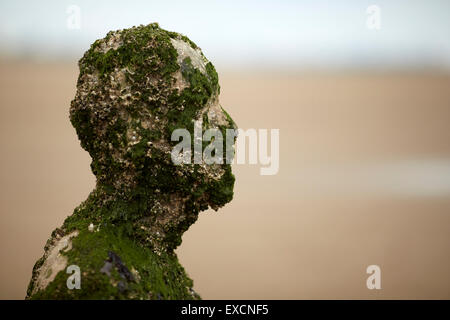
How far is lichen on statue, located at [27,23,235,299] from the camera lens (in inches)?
190

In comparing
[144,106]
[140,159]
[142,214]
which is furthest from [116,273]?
[144,106]

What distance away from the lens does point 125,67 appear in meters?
4.88

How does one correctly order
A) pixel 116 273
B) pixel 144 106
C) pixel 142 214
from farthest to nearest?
pixel 142 214, pixel 144 106, pixel 116 273

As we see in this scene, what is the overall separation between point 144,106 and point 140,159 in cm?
49

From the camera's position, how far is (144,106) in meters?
4.88

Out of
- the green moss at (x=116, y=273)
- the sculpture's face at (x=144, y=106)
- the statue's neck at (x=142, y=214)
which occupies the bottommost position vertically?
the green moss at (x=116, y=273)

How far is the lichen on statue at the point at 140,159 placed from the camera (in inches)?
190

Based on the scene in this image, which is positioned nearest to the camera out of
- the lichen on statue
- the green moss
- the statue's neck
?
the green moss

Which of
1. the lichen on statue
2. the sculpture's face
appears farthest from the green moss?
the sculpture's face

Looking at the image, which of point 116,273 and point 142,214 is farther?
point 142,214

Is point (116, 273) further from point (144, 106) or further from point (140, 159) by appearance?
point (144, 106)

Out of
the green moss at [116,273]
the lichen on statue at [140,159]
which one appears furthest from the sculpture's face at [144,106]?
the green moss at [116,273]

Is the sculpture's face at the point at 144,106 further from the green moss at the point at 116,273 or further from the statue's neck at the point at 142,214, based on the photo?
the green moss at the point at 116,273

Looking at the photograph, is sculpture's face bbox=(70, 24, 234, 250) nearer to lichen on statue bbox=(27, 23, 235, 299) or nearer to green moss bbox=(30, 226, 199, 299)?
lichen on statue bbox=(27, 23, 235, 299)
